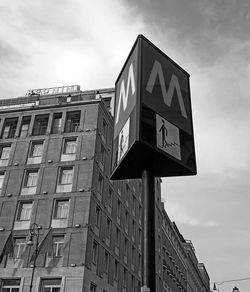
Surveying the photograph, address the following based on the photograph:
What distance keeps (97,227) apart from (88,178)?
462 centimetres

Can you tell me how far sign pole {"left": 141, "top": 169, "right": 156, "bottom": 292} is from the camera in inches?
368

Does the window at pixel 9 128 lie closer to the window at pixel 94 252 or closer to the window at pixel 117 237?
the window at pixel 94 252

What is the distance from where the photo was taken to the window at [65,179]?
121ft

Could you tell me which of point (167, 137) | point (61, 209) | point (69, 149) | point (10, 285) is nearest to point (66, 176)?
point (69, 149)

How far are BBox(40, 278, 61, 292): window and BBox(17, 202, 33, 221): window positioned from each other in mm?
6106

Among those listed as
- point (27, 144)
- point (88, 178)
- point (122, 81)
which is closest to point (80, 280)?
point (88, 178)

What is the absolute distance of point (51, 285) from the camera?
32188 mm

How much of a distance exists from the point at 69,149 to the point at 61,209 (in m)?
6.56

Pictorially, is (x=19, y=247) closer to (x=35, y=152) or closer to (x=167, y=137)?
(x=35, y=152)

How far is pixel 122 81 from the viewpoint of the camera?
12.3m

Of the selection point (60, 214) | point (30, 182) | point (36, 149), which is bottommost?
point (60, 214)

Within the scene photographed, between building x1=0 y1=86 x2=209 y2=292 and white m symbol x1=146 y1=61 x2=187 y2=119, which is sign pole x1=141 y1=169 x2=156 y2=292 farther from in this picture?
building x1=0 y1=86 x2=209 y2=292

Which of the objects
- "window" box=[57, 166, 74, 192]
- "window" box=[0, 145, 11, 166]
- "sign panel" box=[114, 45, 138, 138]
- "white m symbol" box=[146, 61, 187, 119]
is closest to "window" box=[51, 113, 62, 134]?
"window" box=[57, 166, 74, 192]

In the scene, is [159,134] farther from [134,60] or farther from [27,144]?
[27,144]
